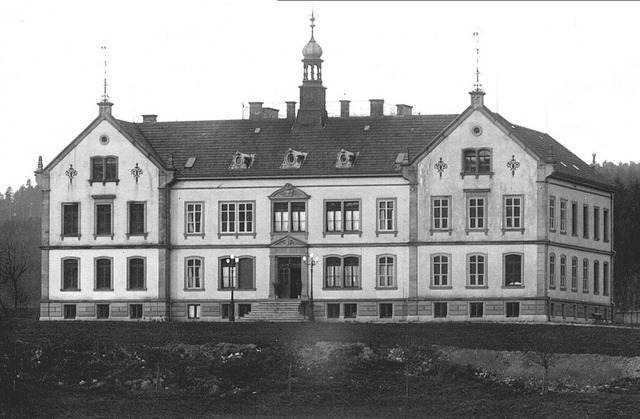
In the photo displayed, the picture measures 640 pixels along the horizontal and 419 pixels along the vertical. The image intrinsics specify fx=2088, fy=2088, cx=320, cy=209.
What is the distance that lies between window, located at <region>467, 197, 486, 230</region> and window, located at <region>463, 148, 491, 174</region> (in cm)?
124

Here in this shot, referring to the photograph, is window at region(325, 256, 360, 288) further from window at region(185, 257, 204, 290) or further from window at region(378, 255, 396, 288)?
window at region(185, 257, 204, 290)

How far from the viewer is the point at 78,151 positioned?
96.5 meters

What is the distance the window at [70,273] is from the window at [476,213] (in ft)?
60.5

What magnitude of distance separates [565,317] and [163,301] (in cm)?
1826

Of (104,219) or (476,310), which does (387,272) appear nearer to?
(476,310)

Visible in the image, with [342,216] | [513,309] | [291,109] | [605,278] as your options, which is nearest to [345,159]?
[342,216]

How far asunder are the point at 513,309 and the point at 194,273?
1504 centimetres

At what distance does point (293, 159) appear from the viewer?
95375 mm

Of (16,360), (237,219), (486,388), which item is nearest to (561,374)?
(486,388)

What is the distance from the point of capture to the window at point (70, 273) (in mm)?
96562

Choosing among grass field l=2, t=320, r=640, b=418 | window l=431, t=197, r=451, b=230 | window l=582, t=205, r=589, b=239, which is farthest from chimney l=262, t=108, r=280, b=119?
grass field l=2, t=320, r=640, b=418

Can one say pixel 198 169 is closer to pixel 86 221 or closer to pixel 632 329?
pixel 86 221

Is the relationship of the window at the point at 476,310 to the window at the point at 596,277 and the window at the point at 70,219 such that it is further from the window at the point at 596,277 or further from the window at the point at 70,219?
the window at the point at 70,219

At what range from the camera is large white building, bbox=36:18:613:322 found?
301 ft
